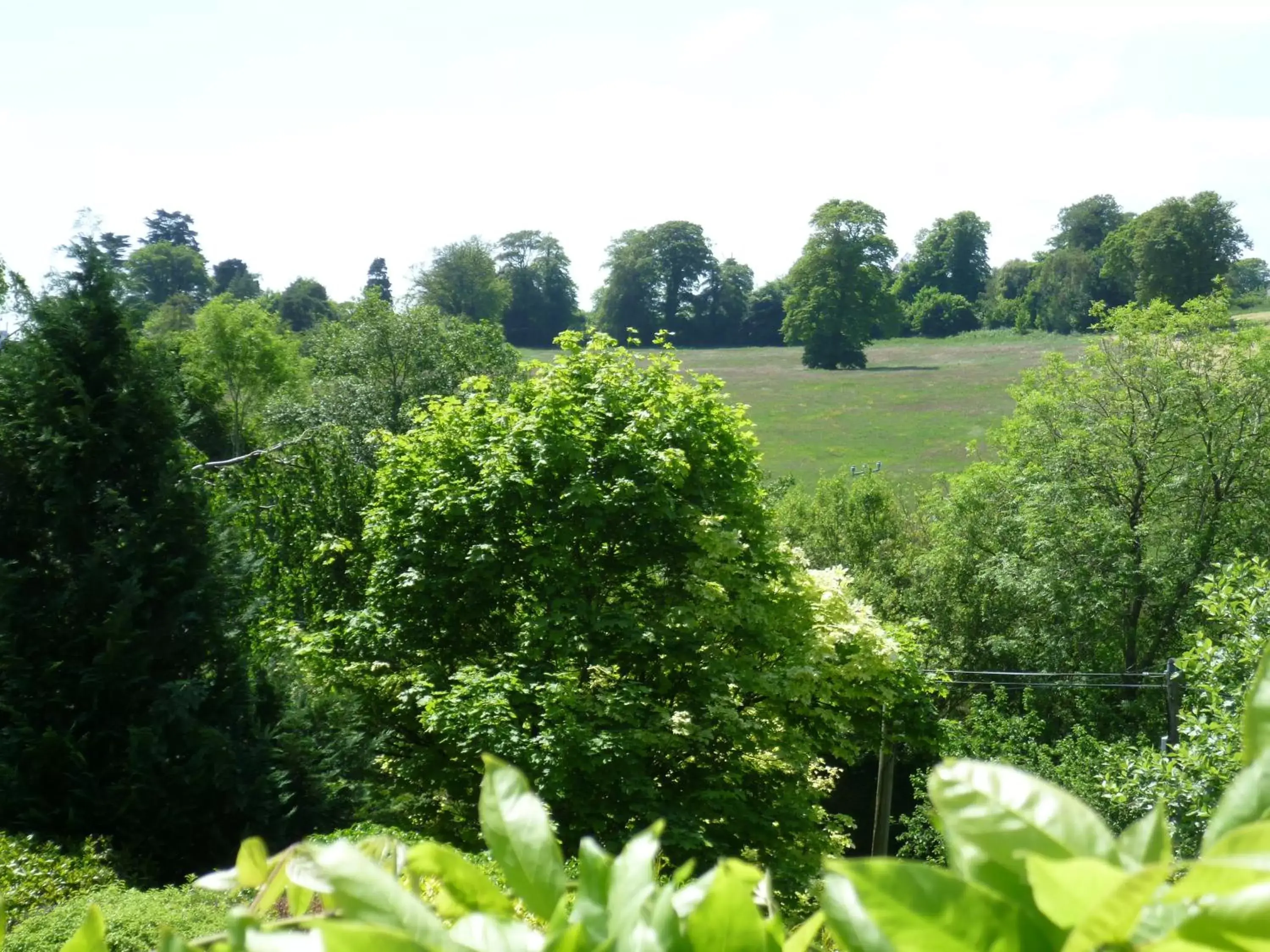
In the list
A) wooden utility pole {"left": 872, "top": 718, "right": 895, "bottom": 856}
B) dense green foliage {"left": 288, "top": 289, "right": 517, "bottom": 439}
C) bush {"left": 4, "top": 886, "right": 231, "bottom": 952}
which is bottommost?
wooden utility pole {"left": 872, "top": 718, "right": 895, "bottom": 856}

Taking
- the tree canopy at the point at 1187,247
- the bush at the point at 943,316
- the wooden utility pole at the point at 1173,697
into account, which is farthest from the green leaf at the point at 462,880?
the bush at the point at 943,316

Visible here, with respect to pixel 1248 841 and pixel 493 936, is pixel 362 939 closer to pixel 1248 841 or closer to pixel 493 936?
pixel 493 936

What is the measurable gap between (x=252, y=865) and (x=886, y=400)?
1751 inches

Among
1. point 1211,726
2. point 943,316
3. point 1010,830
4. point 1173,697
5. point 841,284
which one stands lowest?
point 1173,697

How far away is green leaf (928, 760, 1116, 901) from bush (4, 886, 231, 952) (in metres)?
6.20

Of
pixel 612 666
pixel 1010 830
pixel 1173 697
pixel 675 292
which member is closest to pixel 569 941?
pixel 1010 830

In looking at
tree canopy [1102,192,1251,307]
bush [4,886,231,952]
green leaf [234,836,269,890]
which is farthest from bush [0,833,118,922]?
tree canopy [1102,192,1251,307]

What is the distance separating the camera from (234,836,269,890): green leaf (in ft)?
3.40

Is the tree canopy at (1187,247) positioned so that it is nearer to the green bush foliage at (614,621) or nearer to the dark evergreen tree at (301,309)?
the green bush foliage at (614,621)

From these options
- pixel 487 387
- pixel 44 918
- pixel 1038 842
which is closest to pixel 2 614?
pixel 44 918

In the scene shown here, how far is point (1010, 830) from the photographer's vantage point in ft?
2.27

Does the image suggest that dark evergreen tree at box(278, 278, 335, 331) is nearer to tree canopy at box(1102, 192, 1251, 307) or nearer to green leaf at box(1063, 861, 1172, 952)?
tree canopy at box(1102, 192, 1251, 307)

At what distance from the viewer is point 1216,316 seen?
70.5 ft

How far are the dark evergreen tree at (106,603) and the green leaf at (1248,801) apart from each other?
1002 cm
